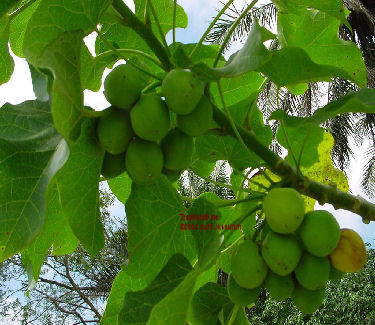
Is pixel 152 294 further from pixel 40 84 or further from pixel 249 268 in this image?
pixel 40 84

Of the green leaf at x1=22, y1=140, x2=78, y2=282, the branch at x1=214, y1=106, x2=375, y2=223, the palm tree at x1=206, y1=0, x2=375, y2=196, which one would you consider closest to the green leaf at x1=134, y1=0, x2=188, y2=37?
the branch at x1=214, y1=106, x2=375, y2=223

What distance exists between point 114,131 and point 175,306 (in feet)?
1.03

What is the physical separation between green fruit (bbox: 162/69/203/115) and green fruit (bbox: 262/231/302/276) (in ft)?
1.00

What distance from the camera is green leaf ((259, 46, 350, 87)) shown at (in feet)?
3.06

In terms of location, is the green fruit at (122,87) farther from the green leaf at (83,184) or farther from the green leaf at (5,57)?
the green leaf at (5,57)

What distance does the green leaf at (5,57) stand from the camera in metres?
1.16

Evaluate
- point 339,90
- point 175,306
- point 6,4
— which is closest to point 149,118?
point 175,306

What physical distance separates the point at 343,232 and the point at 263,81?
1.68 ft

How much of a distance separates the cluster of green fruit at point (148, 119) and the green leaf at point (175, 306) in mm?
205

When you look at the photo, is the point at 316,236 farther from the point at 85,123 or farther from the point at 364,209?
the point at 85,123

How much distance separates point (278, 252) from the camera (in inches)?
33.9

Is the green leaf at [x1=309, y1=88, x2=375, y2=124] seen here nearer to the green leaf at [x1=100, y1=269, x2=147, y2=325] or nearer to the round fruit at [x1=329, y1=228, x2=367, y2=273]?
the round fruit at [x1=329, y1=228, x2=367, y2=273]

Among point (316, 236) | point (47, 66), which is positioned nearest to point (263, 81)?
point (316, 236)

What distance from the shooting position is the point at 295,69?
976 mm
